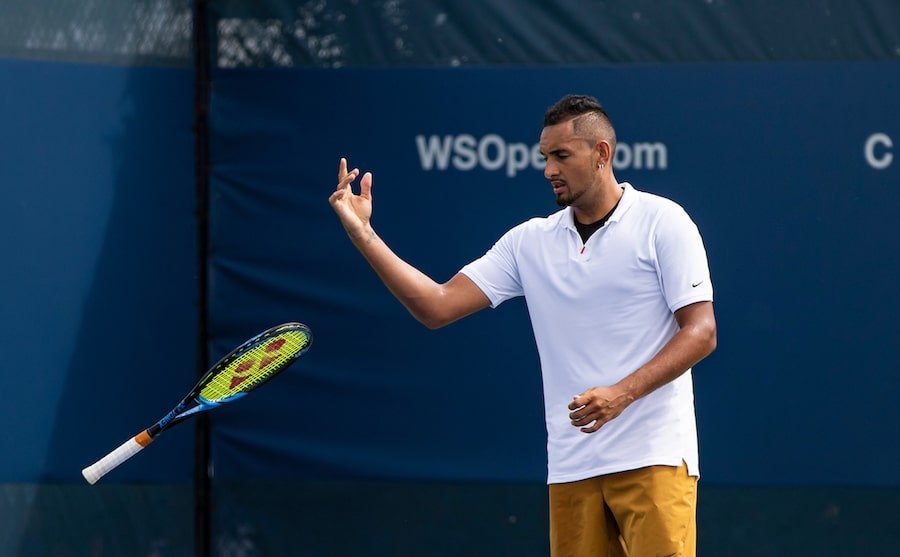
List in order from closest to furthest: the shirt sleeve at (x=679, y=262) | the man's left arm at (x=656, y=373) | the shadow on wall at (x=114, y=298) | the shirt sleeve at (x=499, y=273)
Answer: the man's left arm at (x=656, y=373), the shirt sleeve at (x=679, y=262), the shirt sleeve at (x=499, y=273), the shadow on wall at (x=114, y=298)

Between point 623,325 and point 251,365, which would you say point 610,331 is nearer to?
point 623,325

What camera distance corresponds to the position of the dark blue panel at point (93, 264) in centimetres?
439

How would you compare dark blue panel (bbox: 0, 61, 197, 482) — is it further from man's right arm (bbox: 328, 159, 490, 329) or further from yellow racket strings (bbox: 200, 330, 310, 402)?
man's right arm (bbox: 328, 159, 490, 329)

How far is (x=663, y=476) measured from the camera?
3371 millimetres

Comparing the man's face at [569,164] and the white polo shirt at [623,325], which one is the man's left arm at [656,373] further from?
the man's face at [569,164]

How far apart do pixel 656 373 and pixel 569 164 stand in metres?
0.61

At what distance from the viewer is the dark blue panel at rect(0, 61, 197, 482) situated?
14.4 feet

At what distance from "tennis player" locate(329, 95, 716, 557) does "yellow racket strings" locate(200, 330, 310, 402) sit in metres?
0.32

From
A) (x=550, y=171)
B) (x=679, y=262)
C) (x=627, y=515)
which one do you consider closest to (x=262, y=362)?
(x=550, y=171)

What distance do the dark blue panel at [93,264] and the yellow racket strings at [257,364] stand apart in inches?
40.6

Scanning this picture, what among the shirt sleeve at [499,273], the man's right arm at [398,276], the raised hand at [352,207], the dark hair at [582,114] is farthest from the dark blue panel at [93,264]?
the dark hair at [582,114]

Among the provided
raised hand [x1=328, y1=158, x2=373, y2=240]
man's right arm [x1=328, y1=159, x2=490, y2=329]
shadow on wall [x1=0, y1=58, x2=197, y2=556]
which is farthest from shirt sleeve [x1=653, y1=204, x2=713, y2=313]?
shadow on wall [x1=0, y1=58, x2=197, y2=556]

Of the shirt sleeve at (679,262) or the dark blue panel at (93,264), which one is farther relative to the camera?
the dark blue panel at (93,264)

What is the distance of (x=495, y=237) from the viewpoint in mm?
4879
